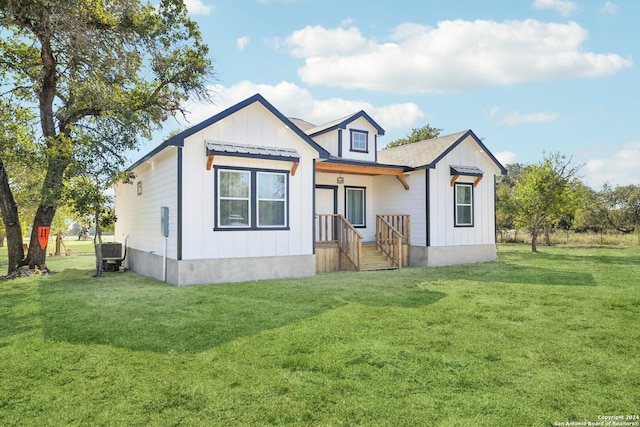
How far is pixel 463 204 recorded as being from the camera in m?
13.8

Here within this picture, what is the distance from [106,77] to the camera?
12.8 meters

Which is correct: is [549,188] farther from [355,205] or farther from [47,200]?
[47,200]

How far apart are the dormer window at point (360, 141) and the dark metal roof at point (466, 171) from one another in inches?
116

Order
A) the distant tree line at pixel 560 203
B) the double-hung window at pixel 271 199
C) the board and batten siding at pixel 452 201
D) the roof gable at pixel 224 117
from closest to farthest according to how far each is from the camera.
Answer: the roof gable at pixel 224 117 → the double-hung window at pixel 271 199 → the board and batten siding at pixel 452 201 → the distant tree line at pixel 560 203

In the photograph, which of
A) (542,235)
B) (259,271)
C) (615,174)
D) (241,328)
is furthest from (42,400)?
(615,174)

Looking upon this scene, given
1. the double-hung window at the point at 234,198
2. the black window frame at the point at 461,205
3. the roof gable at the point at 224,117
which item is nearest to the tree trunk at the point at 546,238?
the black window frame at the point at 461,205

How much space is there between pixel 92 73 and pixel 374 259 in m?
10.2

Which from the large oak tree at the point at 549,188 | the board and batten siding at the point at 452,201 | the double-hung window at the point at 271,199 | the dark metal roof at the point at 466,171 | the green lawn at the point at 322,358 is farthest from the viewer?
the large oak tree at the point at 549,188

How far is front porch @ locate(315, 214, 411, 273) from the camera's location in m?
11.7

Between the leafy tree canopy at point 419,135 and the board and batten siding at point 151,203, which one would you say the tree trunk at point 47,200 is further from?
the leafy tree canopy at point 419,135

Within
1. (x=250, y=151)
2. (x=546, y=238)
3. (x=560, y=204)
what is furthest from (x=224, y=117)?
(x=546, y=238)

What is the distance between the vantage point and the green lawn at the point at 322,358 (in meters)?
3.04

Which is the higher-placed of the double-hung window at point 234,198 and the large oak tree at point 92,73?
the large oak tree at point 92,73

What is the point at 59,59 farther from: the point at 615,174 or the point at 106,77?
the point at 615,174
